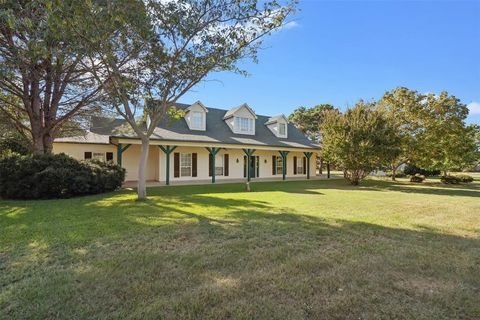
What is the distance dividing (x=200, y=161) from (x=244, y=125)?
4952 millimetres

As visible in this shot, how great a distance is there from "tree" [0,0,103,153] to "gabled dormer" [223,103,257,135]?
1048 cm

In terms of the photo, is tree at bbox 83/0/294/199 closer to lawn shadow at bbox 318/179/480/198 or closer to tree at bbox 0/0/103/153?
tree at bbox 0/0/103/153

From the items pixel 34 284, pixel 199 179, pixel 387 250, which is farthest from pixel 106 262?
pixel 199 179

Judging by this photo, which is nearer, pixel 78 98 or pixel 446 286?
pixel 446 286

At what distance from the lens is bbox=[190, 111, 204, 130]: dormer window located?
19.4 m

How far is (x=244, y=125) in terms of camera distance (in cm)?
2177

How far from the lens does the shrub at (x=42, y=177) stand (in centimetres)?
990

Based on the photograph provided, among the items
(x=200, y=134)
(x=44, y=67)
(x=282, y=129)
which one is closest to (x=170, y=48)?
(x=44, y=67)

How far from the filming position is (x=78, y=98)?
525 inches

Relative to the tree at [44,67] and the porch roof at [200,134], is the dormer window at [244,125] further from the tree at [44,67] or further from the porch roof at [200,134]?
the tree at [44,67]

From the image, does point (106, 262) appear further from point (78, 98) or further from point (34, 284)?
point (78, 98)

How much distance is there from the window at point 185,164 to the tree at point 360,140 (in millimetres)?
9517

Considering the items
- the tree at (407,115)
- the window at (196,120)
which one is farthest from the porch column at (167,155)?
the tree at (407,115)

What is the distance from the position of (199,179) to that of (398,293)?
1662 centimetres
